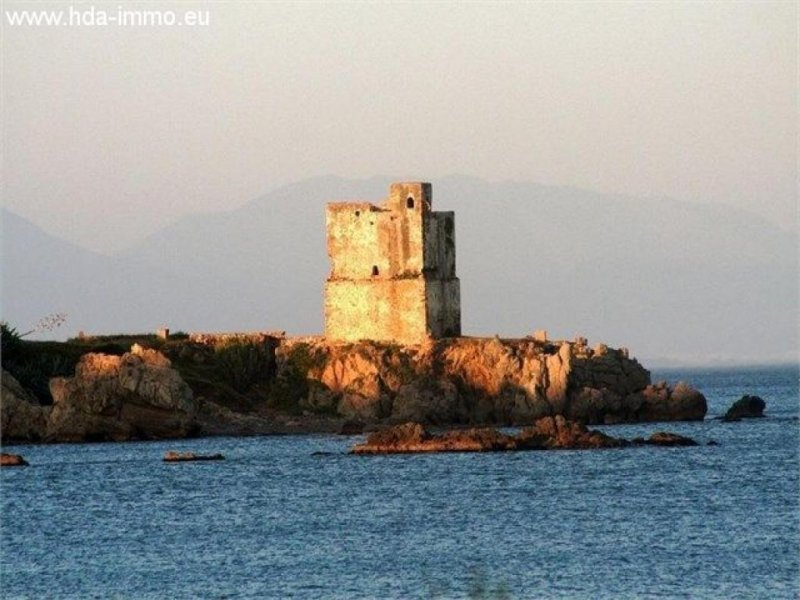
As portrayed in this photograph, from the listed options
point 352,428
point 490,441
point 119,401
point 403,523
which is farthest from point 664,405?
point 403,523

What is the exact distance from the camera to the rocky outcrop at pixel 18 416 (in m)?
92.8

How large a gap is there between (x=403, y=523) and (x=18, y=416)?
1370 inches

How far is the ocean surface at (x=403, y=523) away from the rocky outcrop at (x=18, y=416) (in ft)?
6.21

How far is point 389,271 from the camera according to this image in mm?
108938

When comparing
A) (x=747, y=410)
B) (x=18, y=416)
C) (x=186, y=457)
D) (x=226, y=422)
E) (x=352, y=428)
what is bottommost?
(x=186, y=457)

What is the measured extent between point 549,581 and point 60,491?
26.9 metres

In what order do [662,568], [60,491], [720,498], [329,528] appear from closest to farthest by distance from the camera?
[662,568] < [329,528] < [720,498] < [60,491]

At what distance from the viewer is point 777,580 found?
4897 centimetres

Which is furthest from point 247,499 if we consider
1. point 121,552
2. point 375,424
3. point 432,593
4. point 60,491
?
point 375,424

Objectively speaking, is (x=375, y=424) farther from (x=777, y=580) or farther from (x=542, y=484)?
(x=777, y=580)

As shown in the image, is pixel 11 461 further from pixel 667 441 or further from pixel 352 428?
pixel 667 441

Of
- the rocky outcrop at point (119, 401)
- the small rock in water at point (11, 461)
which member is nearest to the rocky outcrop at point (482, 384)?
the rocky outcrop at point (119, 401)

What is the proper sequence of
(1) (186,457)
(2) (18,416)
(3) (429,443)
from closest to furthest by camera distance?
(1) (186,457) → (3) (429,443) → (2) (18,416)

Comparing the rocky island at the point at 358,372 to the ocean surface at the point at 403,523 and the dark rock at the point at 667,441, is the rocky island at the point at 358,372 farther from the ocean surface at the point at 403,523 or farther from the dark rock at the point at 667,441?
the dark rock at the point at 667,441
